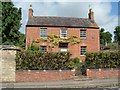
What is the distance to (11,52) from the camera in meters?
22.9

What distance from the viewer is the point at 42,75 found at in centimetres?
2281

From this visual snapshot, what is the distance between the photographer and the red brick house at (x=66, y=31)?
3647cm

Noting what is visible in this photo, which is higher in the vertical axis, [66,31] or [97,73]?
[66,31]

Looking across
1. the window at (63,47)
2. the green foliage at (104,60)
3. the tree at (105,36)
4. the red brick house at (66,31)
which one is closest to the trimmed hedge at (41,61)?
the green foliage at (104,60)

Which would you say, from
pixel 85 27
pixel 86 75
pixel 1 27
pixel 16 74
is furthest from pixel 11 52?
pixel 85 27

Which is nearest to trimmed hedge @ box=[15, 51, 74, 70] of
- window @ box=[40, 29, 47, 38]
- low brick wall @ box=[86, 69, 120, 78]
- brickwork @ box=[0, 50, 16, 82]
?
brickwork @ box=[0, 50, 16, 82]

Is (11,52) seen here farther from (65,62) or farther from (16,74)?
(65,62)

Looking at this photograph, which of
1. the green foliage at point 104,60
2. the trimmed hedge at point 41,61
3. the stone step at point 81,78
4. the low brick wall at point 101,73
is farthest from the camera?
the green foliage at point 104,60

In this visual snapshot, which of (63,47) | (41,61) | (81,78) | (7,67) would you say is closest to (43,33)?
(63,47)

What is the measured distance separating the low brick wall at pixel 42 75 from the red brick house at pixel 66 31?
13635mm

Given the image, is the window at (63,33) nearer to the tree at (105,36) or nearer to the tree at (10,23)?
the tree at (10,23)

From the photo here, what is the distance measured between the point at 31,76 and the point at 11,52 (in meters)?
2.97

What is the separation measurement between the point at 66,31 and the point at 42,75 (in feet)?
50.8

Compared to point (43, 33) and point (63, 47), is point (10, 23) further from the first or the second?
point (63, 47)
